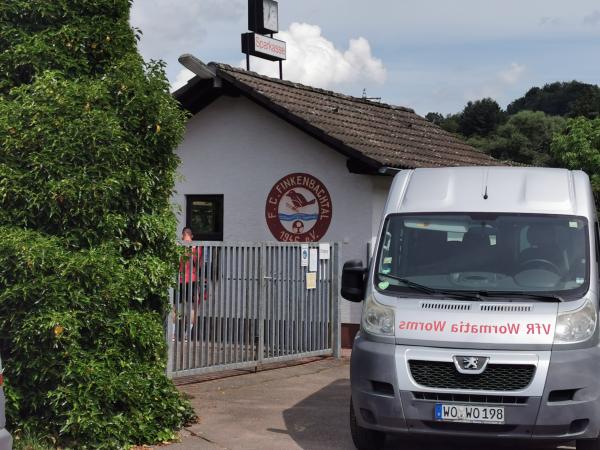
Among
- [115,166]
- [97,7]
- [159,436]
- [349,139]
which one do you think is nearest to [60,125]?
[115,166]

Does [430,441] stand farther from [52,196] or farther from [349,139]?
[349,139]

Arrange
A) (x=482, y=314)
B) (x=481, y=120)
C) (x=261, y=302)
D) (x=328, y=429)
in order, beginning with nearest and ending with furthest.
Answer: (x=482, y=314) < (x=328, y=429) < (x=261, y=302) < (x=481, y=120)

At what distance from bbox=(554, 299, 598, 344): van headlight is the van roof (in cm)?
102

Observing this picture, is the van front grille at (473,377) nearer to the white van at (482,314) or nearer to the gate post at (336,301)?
the white van at (482,314)

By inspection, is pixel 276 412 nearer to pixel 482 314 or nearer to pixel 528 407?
pixel 482 314

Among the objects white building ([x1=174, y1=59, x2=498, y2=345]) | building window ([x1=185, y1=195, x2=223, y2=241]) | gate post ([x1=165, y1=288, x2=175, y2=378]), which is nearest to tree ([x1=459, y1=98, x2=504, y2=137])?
white building ([x1=174, y1=59, x2=498, y2=345])

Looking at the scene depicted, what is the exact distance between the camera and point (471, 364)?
7.10m

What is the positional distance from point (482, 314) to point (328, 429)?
2.39 meters

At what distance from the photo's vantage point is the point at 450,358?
280 inches

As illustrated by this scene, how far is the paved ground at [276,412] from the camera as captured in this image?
27.3 ft

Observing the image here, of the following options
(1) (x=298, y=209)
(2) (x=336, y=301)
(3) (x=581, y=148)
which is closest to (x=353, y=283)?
(2) (x=336, y=301)

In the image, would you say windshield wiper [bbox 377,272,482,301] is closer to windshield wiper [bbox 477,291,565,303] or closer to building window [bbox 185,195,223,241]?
windshield wiper [bbox 477,291,565,303]

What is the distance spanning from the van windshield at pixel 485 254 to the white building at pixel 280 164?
6588mm

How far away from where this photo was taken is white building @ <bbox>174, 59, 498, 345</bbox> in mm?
15359
